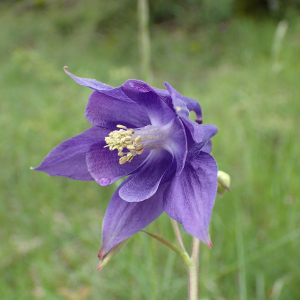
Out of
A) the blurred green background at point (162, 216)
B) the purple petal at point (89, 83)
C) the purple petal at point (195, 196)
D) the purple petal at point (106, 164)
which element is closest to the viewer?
the purple petal at point (195, 196)

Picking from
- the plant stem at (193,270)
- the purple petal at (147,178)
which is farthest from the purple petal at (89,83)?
the plant stem at (193,270)

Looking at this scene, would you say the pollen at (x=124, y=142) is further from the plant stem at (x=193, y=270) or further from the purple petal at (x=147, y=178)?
the plant stem at (x=193, y=270)

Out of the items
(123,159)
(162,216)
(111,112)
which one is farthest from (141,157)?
(162,216)

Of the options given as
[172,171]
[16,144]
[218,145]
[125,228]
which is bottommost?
[16,144]

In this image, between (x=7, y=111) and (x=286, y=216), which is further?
(x=7, y=111)

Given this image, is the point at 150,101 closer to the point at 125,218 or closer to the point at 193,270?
the point at 125,218

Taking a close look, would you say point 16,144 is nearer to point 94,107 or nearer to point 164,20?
point 94,107

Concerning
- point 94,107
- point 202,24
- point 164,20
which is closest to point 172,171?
point 94,107
